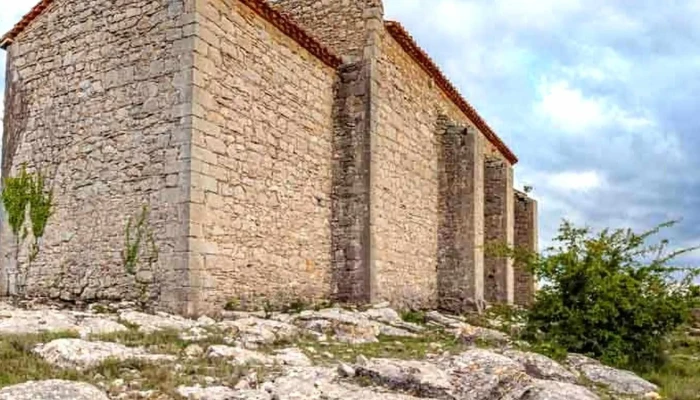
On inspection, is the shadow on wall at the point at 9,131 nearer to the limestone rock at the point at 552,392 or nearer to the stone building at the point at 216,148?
the stone building at the point at 216,148

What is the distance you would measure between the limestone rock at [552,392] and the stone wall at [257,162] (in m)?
5.30

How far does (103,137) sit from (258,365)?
6.13 meters

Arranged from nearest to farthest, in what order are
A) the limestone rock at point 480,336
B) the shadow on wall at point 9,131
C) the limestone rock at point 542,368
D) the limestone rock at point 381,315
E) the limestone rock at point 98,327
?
the limestone rock at point 542,368
the limestone rock at point 98,327
the limestone rock at point 480,336
the limestone rock at point 381,315
the shadow on wall at point 9,131

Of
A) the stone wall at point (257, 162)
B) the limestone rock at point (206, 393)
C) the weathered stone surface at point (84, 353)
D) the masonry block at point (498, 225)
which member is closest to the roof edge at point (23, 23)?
the stone wall at point (257, 162)

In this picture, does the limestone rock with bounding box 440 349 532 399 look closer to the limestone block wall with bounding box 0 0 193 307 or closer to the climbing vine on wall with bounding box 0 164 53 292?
the limestone block wall with bounding box 0 0 193 307

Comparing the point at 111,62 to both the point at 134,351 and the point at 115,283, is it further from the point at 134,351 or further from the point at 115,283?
the point at 134,351

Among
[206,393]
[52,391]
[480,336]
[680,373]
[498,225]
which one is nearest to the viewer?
[52,391]

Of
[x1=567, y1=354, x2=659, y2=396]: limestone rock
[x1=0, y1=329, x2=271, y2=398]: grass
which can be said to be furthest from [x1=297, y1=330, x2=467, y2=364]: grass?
[x1=567, y1=354, x2=659, y2=396]: limestone rock

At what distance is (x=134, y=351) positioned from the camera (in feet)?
23.9

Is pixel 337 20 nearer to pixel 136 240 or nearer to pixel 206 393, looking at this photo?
pixel 136 240

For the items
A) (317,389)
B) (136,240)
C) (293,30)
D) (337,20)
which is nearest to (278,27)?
(293,30)

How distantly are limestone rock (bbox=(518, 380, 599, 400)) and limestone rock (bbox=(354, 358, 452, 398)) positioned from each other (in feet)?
2.35

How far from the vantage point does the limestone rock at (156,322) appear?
882 cm

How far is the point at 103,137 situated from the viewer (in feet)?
38.6
